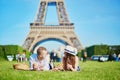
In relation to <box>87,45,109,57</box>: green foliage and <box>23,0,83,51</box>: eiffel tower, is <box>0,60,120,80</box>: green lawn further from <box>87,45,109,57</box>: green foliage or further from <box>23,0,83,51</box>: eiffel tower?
<box>23,0,83,51</box>: eiffel tower

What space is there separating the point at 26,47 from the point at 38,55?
34086mm

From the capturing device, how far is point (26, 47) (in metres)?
41.6

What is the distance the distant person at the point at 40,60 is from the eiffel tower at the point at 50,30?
3304 cm

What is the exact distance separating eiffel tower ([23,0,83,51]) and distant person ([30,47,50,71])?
33036mm

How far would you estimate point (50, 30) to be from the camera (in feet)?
148

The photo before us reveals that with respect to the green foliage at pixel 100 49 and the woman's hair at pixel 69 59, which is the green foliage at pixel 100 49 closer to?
the green foliage at pixel 100 49

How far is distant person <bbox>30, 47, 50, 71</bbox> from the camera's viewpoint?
25.0 ft

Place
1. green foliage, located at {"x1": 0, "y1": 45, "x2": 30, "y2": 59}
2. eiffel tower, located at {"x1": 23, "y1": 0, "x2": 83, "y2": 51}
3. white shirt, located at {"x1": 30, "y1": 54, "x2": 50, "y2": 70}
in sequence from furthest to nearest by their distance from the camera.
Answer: eiffel tower, located at {"x1": 23, "y1": 0, "x2": 83, "y2": 51} → green foliage, located at {"x1": 0, "y1": 45, "x2": 30, "y2": 59} → white shirt, located at {"x1": 30, "y1": 54, "x2": 50, "y2": 70}

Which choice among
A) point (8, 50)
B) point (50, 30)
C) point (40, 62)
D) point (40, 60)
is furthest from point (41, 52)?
point (50, 30)

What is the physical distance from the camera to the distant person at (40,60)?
7.62 m

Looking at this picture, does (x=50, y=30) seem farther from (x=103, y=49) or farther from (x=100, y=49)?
(x=103, y=49)

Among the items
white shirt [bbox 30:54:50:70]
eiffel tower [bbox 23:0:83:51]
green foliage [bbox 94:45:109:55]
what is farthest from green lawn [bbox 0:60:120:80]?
eiffel tower [bbox 23:0:83:51]

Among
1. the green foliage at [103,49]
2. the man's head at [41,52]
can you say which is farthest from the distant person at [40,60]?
the green foliage at [103,49]

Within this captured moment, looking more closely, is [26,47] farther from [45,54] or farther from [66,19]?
[45,54]
